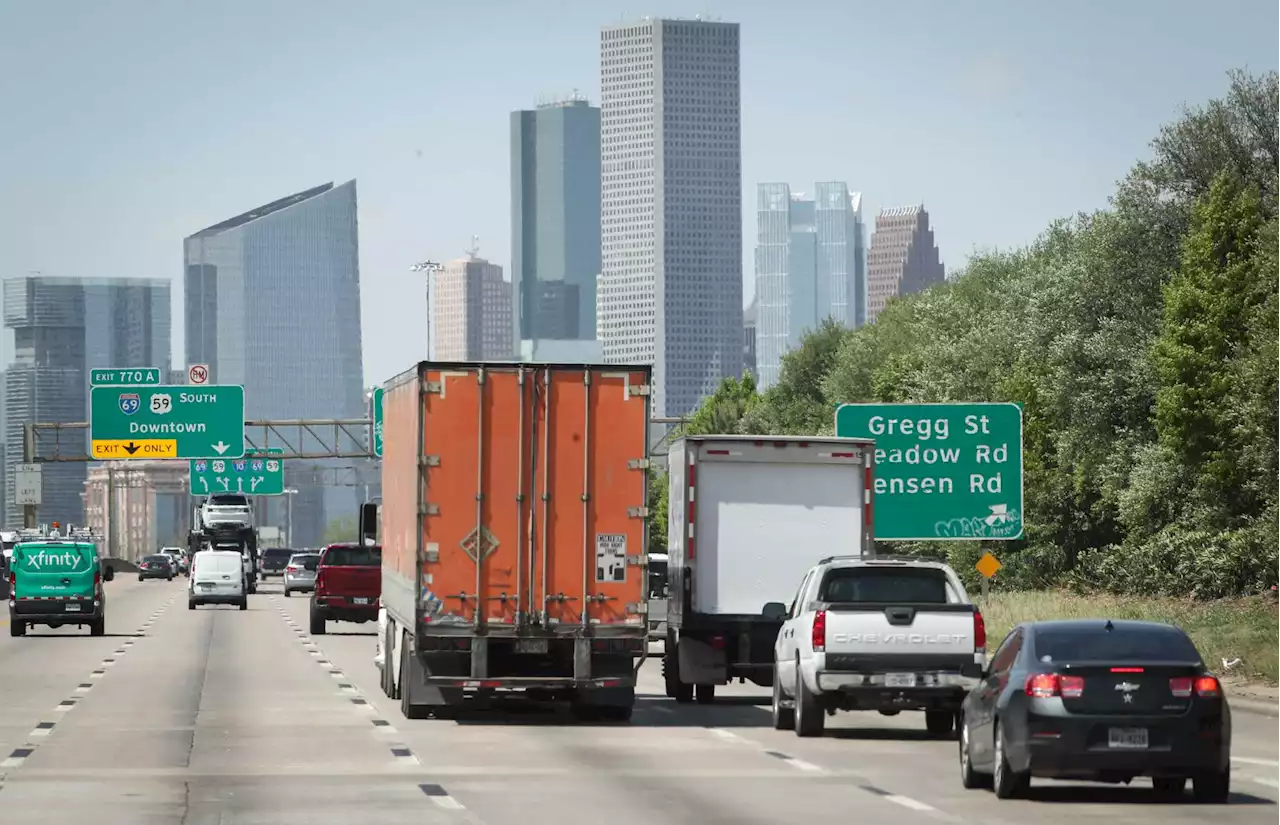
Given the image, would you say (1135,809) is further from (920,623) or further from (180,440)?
(180,440)

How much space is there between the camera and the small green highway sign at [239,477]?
365ft

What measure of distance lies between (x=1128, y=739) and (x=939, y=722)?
811 cm

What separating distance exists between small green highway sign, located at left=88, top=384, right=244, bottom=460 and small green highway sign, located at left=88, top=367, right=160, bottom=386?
29.3 inches

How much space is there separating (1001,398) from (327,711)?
5018 cm

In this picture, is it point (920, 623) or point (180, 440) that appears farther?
point (180, 440)

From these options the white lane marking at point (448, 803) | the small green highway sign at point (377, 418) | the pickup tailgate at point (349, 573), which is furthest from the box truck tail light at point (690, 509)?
the small green highway sign at point (377, 418)

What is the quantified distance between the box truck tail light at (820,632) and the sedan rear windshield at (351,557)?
97.9 feet

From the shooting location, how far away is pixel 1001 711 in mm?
17078

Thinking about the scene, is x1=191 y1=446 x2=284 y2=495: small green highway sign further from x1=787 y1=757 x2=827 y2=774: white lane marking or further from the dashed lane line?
x1=787 y1=757 x2=827 y2=774: white lane marking

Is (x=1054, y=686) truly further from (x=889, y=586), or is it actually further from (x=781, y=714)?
(x=781, y=714)

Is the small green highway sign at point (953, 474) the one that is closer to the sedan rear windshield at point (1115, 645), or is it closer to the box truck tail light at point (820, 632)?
the box truck tail light at point (820, 632)

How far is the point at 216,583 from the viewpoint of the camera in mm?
71625

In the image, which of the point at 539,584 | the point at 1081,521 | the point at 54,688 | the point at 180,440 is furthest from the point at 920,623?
the point at 180,440

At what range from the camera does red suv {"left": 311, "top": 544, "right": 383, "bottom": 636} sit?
51.6 meters
